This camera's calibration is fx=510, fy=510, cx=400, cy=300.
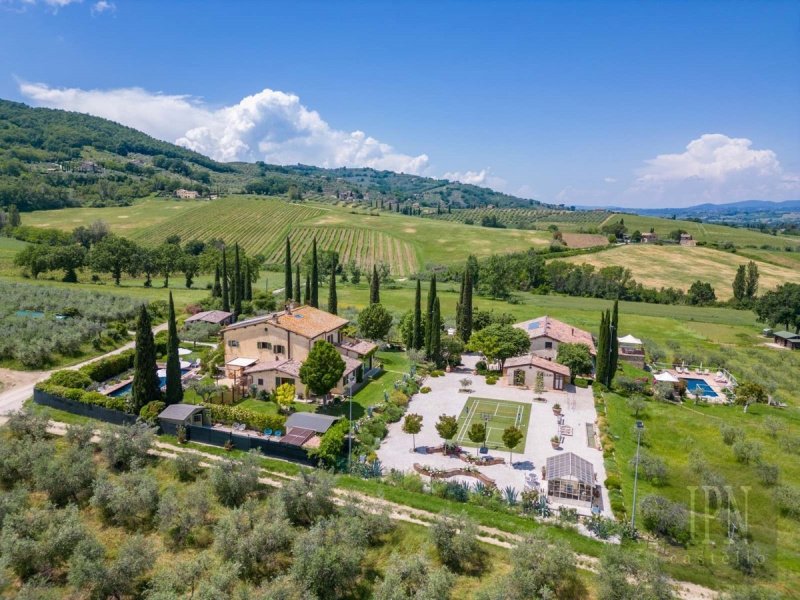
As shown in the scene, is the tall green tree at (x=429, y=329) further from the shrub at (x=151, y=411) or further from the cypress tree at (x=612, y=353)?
the shrub at (x=151, y=411)

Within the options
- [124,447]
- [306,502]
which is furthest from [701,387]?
[124,447]

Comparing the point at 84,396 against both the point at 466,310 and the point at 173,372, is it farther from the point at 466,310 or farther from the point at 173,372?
the point at 466,310

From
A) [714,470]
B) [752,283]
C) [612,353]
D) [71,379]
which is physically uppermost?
[752,283]

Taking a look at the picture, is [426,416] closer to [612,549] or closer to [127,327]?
[612,549]

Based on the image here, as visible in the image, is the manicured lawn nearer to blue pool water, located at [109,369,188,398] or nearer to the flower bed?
the flower bed

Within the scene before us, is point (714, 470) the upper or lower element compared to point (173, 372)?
lower

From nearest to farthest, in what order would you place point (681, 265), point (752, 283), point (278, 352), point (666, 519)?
point (666, 519) → point (278, 352) → point (752, 283) → point (681, 265)

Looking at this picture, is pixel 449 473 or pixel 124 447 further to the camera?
pixel 449 473

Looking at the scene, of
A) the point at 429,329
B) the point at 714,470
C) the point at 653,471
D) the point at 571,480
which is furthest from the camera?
the point at 429,329
